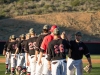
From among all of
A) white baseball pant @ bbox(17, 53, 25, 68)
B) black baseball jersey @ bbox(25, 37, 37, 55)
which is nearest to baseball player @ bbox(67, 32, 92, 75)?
black baseball jersey @ bbox(25, 37, 37, 55)

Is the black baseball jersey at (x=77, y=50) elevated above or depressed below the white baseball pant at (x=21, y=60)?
above

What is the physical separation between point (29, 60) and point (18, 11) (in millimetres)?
57724

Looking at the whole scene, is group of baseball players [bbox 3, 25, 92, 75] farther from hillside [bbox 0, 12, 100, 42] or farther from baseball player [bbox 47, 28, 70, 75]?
hillside [bbox 0, 12, 100, 42]

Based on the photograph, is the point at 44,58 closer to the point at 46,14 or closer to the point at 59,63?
the point at 59,63

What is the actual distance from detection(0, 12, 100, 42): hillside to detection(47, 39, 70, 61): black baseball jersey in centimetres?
4946

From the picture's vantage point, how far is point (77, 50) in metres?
14.8

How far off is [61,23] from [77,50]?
51.2 metres

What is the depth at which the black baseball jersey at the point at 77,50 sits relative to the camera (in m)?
14.7

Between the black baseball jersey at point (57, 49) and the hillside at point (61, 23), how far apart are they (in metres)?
49.5

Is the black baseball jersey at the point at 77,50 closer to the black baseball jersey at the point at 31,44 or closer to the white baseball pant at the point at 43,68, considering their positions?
the white baseball pant at the point at 43,68

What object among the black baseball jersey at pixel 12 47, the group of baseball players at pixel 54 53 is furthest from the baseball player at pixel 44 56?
the black baseball jersey at pixel 12 47

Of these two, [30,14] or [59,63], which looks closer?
[59,63]

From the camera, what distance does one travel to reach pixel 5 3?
84.4 metres

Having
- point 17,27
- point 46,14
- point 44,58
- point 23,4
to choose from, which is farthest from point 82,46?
point 23,4
